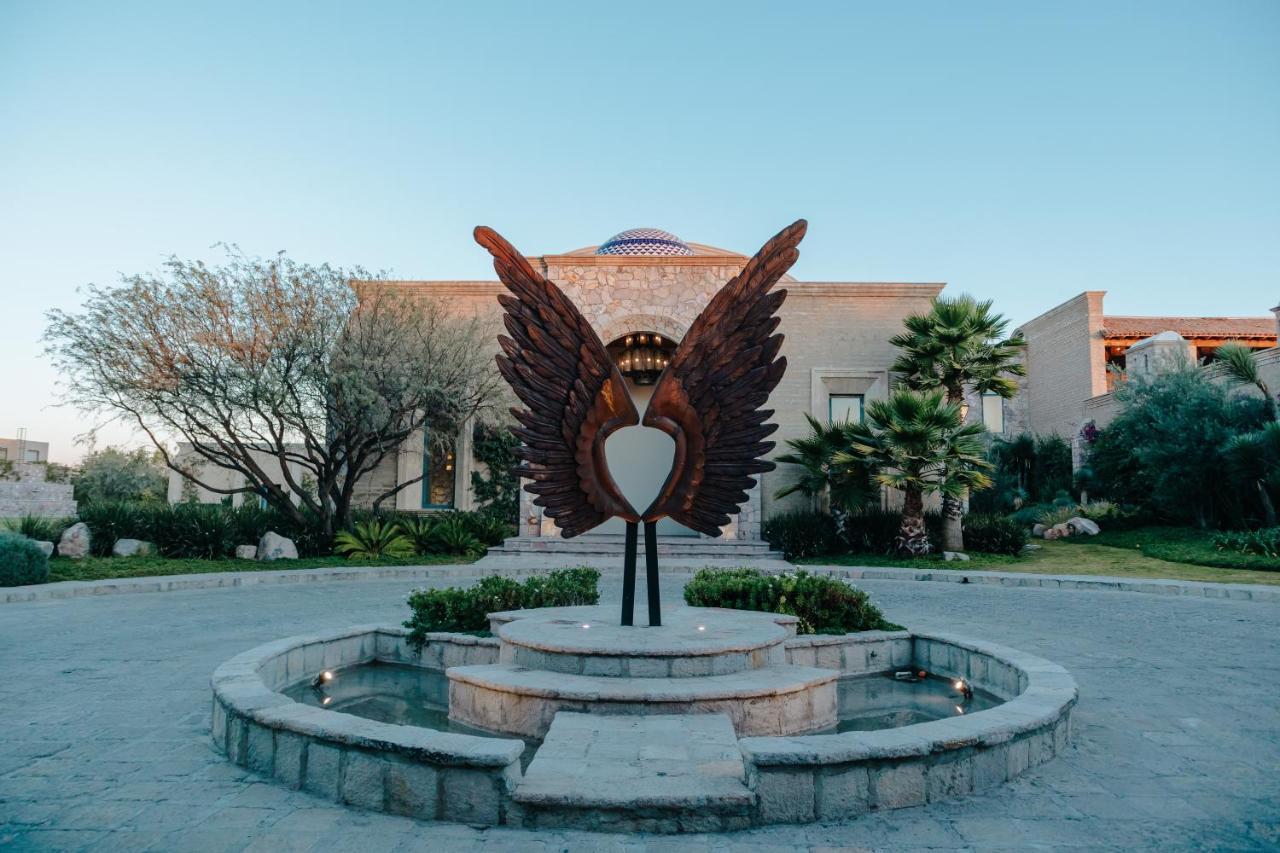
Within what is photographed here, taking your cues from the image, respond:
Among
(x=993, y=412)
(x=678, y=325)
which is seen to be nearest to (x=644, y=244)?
(x=678, y=325)

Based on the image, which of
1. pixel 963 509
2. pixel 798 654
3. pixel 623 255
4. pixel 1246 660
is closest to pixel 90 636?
pixel 798 654

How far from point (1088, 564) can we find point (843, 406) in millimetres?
7119

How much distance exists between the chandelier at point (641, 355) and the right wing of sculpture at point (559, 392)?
547 inches

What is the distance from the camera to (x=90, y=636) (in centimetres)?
839

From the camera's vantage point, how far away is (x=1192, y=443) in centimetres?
1806

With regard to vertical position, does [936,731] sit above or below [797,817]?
above

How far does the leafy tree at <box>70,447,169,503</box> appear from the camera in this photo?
35.5 metres

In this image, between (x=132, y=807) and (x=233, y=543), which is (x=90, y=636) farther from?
(x=233, y=543)

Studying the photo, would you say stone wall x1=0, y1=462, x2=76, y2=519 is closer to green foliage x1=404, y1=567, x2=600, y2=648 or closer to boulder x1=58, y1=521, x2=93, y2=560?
boulder x1=58, y1=521, x2=93, y2=560

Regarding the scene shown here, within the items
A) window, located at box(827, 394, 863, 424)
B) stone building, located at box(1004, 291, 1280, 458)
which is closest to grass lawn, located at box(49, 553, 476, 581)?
window, located at box(827, 394, 863, 424)

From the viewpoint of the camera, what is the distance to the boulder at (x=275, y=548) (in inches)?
646

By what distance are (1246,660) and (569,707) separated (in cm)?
674

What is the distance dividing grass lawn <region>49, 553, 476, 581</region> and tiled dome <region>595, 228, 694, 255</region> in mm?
9282

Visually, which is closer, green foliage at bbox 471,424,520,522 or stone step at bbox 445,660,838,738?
stone step at bbox 445,660,838,738
